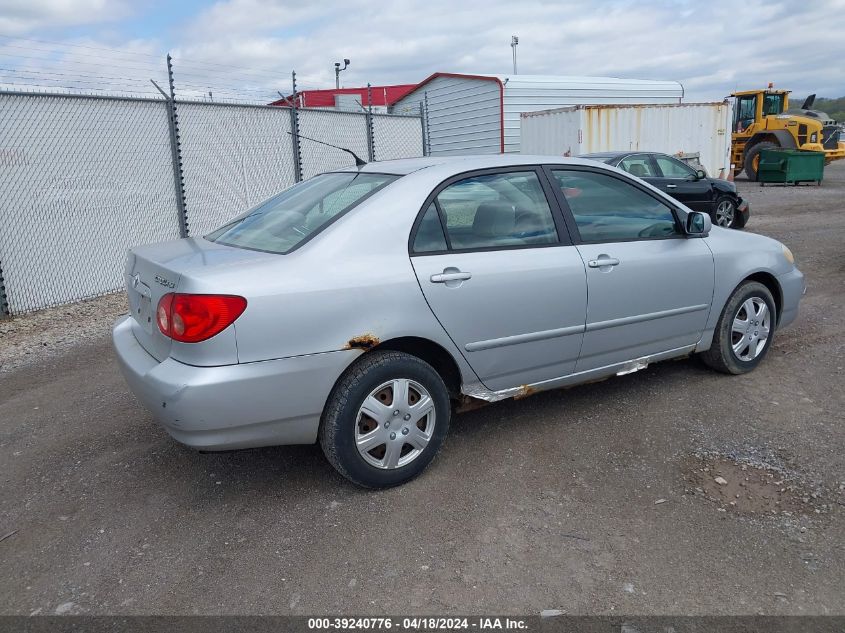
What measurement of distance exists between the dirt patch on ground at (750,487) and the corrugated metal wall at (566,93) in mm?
17689

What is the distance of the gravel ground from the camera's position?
Result: 2.79 meters

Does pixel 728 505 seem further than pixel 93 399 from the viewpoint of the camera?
No

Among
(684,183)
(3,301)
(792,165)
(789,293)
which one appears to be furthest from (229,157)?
(792,165)

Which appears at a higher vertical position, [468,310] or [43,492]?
[468,310]

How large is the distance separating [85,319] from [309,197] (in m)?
4.67

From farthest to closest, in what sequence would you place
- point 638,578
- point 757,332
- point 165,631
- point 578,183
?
1. point 757,332
2. point 578,183
3. point 638,578
4. point 165,631

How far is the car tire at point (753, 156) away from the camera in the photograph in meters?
24.5

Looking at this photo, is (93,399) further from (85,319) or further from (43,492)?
(85,319)

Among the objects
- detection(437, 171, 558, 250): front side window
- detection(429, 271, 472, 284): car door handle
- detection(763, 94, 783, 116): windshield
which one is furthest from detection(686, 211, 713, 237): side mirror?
detection(763, 94, 783, 116): windshield

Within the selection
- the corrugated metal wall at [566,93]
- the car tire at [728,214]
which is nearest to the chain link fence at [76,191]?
the car tire at [728,214]

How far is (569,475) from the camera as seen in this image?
3699 millimetres

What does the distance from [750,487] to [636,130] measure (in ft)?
51.2

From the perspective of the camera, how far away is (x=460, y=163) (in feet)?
13.1

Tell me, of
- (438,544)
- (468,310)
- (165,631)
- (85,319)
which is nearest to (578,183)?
(468,310)
